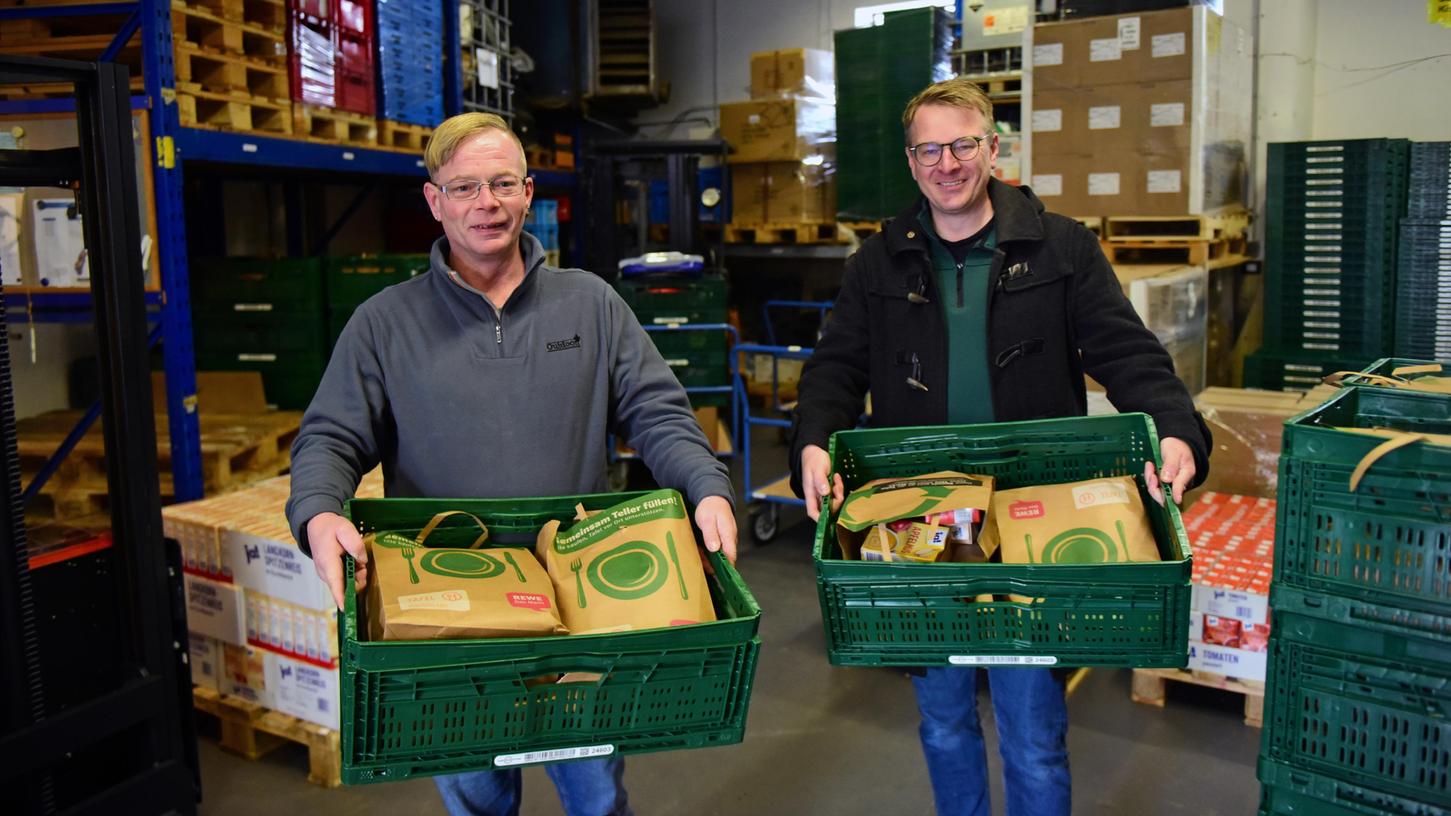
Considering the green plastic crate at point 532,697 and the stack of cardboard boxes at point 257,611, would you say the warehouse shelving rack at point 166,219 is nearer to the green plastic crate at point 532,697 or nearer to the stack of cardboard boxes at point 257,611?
the stack of cardboard boxes at point 257,611

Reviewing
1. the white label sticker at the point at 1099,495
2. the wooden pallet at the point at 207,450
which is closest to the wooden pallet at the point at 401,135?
the wooden pallet at the point at 207,450

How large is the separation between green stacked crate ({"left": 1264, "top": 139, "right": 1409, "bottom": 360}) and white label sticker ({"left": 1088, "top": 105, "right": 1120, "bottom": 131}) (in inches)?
52.2

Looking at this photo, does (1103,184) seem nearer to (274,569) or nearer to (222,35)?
(222,35)

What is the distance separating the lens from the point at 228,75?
17.7 feet

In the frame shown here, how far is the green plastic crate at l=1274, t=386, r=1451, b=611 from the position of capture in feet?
6.72

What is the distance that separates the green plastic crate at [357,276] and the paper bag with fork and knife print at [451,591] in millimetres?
4519

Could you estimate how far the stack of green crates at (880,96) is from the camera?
9086mm

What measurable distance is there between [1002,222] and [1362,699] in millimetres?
1178

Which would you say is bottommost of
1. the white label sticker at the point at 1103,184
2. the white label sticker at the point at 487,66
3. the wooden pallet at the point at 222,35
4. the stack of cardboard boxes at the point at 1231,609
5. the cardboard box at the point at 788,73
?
the stack of cardboard boxes at the point at 1231,609

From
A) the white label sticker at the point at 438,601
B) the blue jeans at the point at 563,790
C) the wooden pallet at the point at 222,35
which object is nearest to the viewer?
the white label sticker at the point at 438,601

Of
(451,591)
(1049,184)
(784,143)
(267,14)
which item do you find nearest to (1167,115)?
(1049,184)

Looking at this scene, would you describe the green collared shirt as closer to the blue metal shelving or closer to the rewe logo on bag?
the rewe logo on bag

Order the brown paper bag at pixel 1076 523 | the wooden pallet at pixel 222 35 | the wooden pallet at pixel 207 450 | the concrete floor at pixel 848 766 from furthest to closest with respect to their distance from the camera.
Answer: the wooden pallet at pixel 207 450 → the wooden pallet at pixel 222 35 → the concrete floor at pixel 848 766 → the brown paper bag at pixel 1076 523

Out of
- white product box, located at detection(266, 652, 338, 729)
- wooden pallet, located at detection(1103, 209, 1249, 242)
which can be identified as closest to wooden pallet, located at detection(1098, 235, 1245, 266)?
wooden pallet, located at detection(1103, 209, 1249, 242)
